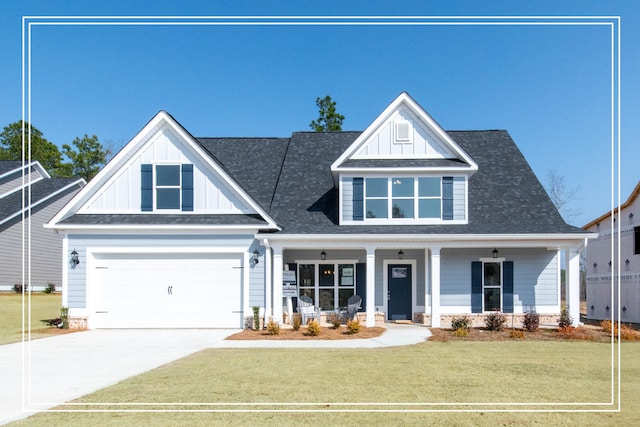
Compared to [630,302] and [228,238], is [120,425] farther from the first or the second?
[630,302]

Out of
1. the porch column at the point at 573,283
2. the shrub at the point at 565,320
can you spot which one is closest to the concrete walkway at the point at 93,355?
the shrub at the point at 565,320

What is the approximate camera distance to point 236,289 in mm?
17219

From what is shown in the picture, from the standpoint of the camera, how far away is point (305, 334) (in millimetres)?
15297

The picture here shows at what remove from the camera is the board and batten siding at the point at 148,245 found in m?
17.0

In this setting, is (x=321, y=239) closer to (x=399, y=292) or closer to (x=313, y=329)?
(x=313, y=329)

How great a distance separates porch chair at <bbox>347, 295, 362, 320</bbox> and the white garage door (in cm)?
387

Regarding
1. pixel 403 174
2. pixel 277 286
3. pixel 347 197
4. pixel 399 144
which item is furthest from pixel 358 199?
pixel 277 286

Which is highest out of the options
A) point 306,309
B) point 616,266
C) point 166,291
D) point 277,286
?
point 616,266

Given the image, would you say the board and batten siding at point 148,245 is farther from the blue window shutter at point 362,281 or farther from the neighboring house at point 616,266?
the neighboring house at point 616,266

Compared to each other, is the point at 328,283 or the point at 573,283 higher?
the point at 573,283

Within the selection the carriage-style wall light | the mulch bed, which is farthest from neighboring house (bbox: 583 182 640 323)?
the carriage-style wall light

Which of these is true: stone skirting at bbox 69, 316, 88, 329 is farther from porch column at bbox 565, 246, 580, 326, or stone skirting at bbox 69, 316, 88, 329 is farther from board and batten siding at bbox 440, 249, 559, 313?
porch column at bbox 565, 246, 580, 326

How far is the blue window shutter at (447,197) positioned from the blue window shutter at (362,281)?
3.52 metres

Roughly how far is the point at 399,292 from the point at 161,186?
9494 mm
